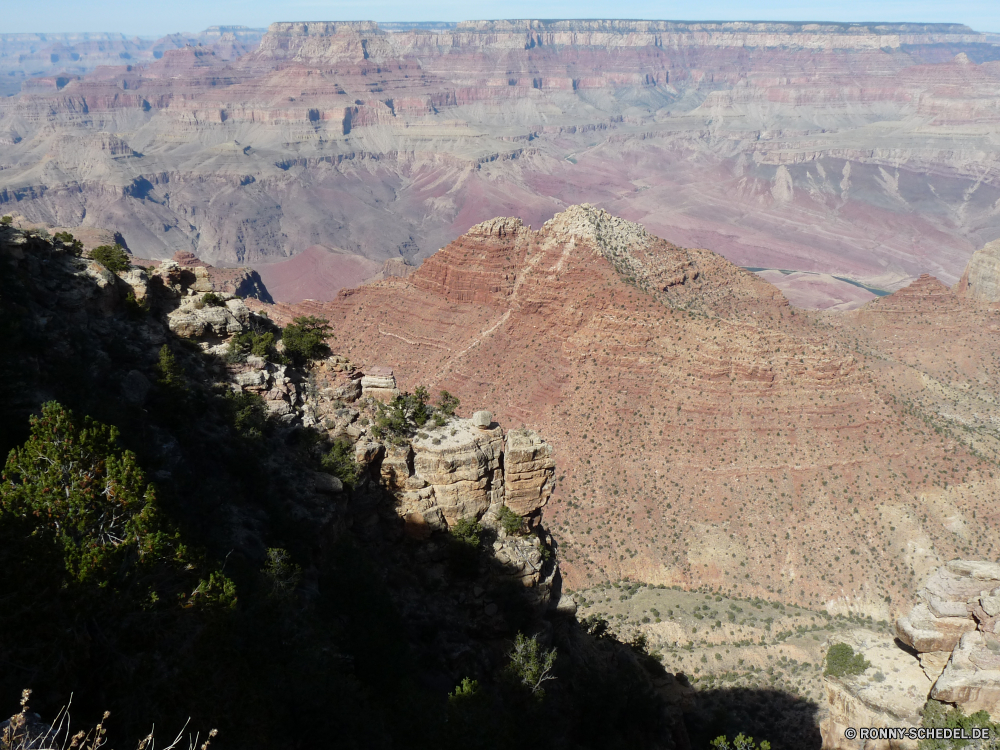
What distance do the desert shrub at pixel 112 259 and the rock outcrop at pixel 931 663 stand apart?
104ft

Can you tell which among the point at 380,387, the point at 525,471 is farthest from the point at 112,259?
the point at 525,471

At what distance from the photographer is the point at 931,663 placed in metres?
24.1

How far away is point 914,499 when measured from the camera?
142 ft

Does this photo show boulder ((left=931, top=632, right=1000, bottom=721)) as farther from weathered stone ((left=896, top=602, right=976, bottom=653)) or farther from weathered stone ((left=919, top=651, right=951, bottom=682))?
weathered stone ((left=919, top=651, right=951, bottom=682))

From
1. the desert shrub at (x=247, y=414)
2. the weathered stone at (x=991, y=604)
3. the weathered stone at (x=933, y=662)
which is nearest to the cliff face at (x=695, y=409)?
the weathered stone at (x=933, y=662)

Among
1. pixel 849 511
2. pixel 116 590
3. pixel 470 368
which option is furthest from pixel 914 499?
pixel 116 590

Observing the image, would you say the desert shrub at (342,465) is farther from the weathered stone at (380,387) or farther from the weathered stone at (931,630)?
the weathered stone at (931,630)

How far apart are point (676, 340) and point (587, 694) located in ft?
106

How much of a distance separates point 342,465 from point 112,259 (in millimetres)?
12809

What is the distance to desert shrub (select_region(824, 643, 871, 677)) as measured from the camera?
995 inches

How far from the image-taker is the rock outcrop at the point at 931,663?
2130cm

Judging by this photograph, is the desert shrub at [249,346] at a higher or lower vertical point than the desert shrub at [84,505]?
lower

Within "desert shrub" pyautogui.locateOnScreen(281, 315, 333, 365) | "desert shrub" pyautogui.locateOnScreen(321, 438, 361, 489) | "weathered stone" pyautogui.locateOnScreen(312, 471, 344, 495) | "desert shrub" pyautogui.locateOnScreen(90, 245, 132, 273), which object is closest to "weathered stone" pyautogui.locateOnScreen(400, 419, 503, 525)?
"desert shrub" pyautogui.locateOnScreen(321, 438, 361, 489)

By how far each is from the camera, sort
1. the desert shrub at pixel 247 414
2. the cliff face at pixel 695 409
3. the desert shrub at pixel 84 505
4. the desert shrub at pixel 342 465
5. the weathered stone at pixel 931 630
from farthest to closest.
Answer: the cliff face at pixel 695 409
the weathered stone at pixel 931 630
the desert shrub at pixel 342 465
the desert shrub at pixel 247 414
the desert shrub at pixel 84 505
